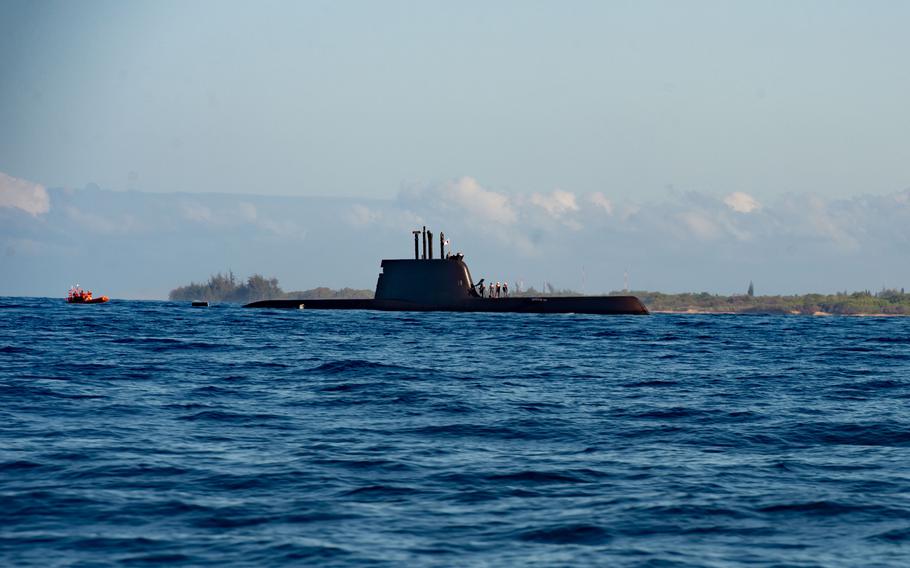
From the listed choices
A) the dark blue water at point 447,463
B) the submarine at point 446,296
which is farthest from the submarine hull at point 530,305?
the dark blue water at point 447,463

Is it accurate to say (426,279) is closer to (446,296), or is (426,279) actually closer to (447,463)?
(446,296)

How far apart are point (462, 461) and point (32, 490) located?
6.44m

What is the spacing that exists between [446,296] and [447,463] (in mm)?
61922

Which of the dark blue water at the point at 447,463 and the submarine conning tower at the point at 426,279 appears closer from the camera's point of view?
the dark blue water at the point at 447,463

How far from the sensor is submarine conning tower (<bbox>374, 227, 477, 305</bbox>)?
78.6 metres

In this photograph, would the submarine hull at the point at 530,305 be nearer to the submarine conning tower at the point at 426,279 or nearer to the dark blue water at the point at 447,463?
the submarine conning tower at the point at 426,279

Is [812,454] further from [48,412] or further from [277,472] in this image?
[48,412]

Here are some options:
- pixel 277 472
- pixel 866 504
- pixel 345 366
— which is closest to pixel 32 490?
pixel 277 472

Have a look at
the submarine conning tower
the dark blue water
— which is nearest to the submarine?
the submarine conning tower

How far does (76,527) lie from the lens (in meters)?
12.3

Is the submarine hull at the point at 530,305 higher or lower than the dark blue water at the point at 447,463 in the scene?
higher

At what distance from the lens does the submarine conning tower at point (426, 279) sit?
78562mm

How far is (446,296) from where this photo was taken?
3093 inches

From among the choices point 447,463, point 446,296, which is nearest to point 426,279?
point 446,296
